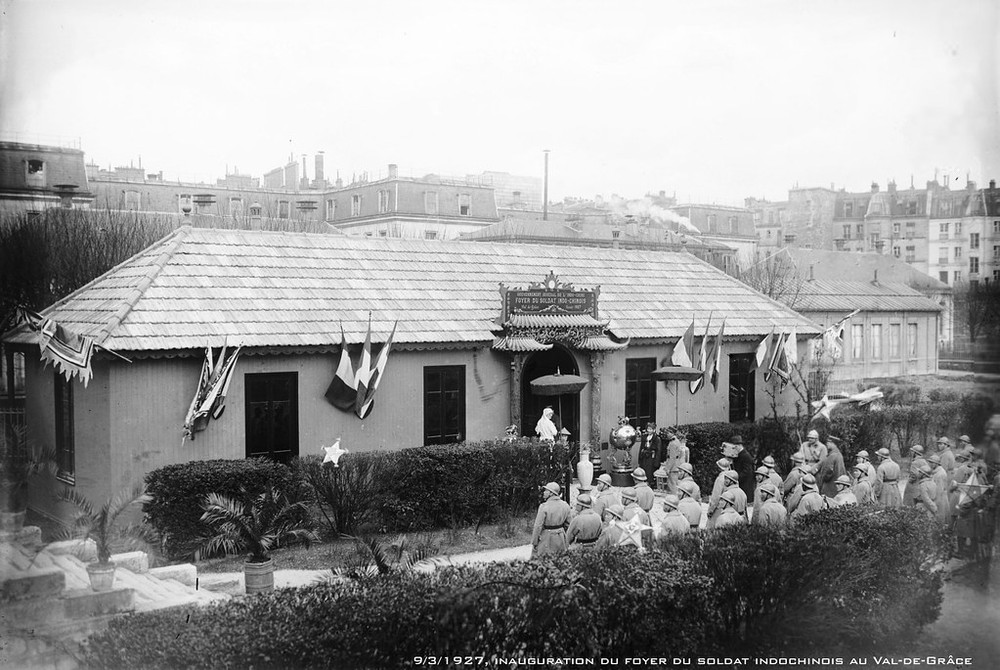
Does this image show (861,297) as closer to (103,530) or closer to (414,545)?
(414,545)

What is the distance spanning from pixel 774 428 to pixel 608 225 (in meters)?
45.2

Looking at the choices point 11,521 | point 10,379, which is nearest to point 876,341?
point 10,379

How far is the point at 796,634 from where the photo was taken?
10891 mm

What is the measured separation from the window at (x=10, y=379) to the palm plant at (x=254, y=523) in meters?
6.68

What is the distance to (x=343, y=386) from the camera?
17.7 m

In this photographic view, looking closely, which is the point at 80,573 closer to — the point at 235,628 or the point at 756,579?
the point at 235,628

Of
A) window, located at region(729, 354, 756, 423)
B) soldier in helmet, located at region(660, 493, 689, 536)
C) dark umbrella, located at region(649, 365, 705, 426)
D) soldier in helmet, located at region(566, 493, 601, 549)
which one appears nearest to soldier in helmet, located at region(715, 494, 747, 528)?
soldier in helmet, located at region(660, 493, 689, 536)

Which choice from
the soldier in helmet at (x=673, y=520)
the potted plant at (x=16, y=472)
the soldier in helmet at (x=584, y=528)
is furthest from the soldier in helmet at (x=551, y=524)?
the potted plant at (x=16, y=472)

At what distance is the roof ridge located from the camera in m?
15.8

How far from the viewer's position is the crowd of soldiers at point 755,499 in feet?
41.6

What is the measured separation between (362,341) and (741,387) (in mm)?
11102

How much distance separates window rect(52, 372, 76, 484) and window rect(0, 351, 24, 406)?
1.44m

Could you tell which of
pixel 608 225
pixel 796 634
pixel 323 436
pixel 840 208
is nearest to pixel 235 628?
pixel 796 634

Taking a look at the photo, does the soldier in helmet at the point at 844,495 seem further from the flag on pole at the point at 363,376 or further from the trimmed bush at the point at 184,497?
the trimmed bush at the point at 184,497
